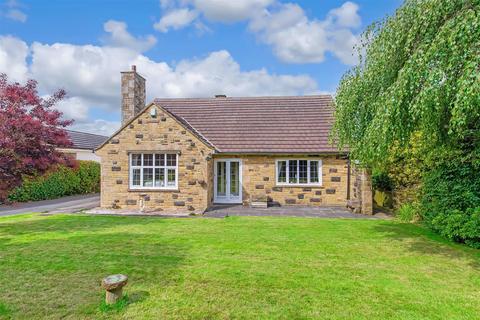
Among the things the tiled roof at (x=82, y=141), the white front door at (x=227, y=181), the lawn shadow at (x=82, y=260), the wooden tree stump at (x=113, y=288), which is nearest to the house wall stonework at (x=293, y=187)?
the white front door at (x=227, y=181)

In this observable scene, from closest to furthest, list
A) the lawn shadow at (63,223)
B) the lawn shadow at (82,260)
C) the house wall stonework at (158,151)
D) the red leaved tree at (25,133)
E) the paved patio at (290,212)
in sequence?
the lawn shadow at (82,260), the red leaved tree at (25,133), the lawn shadow at (63,223), the paved patio at (290,212), the house wall stonework at (158,151)

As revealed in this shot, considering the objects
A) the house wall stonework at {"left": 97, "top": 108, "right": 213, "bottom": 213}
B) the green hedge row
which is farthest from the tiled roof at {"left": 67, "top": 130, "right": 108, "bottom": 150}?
the house wall stonework at {"left": 97, "top": 108, "right": 213, "bottom": 213}

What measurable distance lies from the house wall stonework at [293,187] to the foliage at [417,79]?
25.3 feet

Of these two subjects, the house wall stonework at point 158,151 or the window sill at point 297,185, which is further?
the window sill at point 297,185

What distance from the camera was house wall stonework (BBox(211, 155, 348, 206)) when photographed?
16.4 meters

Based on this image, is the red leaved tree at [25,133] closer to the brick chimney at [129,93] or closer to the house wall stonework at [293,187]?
the brick chimney at [129,93]

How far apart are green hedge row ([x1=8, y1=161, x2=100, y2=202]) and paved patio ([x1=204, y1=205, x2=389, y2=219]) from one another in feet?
25.3

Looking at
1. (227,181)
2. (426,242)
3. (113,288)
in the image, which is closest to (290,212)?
(227,181)

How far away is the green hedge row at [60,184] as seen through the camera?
17.7 m

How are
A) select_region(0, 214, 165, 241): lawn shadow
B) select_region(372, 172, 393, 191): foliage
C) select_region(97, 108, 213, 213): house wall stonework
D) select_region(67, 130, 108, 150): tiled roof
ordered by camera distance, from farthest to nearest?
1. select_region(67, 130, 108, 150): tiled roof
2. select_region(372, 172, 393, 191): foliage
3. select_region(97, 108, 213, 213): house wall stonework
4. select_region(0, 214, 165, 241): lawn shadow

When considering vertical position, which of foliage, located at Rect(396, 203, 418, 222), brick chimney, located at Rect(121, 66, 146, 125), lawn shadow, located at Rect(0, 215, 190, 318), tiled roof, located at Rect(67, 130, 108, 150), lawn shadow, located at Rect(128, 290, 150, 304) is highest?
brick chimney, located at Rect(121, 66, 146, 125)

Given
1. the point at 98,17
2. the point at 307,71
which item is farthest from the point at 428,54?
the point at 98,17

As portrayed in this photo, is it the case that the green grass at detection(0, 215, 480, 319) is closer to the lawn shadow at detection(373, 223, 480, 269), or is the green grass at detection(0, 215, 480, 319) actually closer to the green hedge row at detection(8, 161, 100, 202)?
the lawn shadow at detection(373, 223, 480, 269)

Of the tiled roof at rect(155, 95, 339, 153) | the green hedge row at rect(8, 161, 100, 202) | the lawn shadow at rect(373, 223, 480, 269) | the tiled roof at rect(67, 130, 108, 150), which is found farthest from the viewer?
the tiled roof at rect(67, 130, 108, 150)
